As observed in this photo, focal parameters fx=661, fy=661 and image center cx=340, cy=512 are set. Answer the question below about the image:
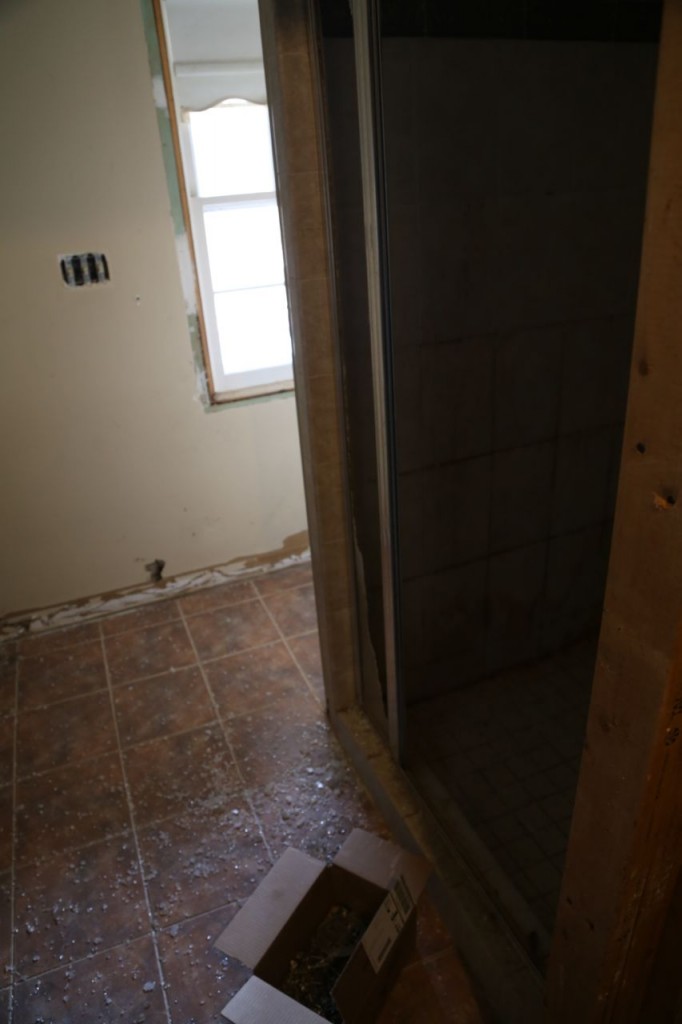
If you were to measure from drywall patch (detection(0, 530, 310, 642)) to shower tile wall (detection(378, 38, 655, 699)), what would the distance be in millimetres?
1205

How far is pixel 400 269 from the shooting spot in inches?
64.6

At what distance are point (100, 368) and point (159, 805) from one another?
161 cm

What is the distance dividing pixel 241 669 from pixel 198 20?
7.66ft

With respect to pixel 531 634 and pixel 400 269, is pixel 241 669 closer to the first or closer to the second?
pixel 531 634

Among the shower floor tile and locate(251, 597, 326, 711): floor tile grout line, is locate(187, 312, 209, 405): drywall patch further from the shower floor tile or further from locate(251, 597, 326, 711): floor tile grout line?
the shower floor tile

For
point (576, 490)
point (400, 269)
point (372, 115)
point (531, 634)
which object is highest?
point (372, 115)

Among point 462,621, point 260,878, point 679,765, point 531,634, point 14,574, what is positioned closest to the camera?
point 679,765

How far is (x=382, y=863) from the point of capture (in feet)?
5.09

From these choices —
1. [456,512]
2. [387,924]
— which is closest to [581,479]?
[456,512]

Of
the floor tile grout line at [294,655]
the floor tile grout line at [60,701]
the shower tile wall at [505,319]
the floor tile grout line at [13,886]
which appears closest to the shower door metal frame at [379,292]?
the shower tile wall at [505,319]

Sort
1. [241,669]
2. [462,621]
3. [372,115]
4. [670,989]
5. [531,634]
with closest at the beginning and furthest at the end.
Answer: [670,989]
[372,115]
[462,621]
[531,634]
[241,669]

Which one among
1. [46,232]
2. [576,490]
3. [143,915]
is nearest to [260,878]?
[143,915]

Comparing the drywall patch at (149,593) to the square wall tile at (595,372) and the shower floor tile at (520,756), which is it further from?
the square wall tile at (595,372)

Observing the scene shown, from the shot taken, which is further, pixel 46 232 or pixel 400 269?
pixel 46 232
